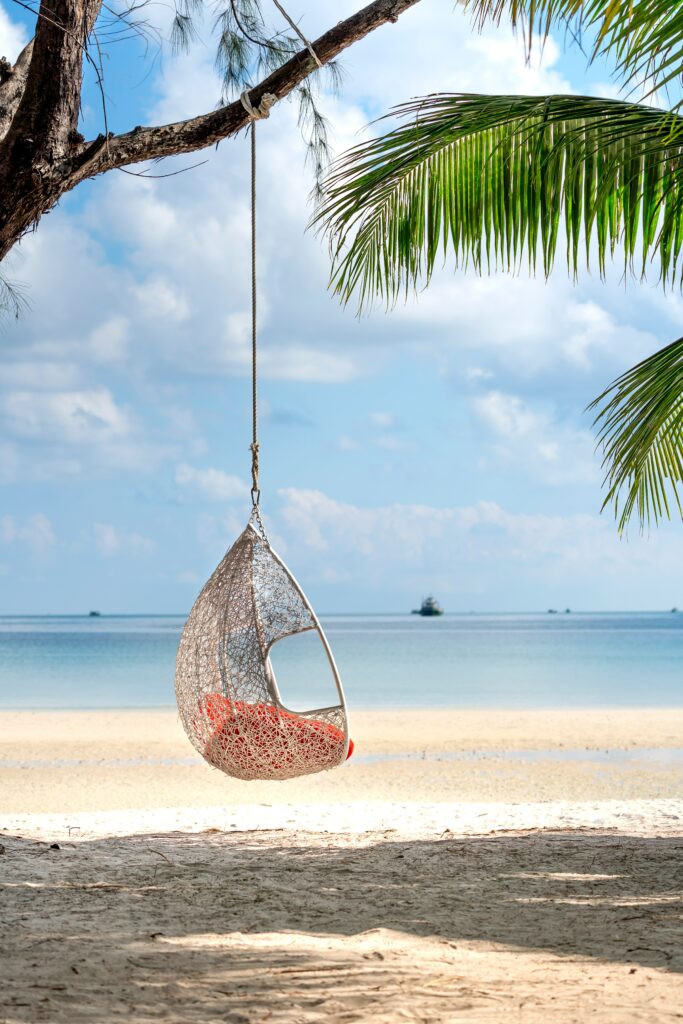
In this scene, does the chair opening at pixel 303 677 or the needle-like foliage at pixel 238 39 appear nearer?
the needle-like foliage at pixel 238 39

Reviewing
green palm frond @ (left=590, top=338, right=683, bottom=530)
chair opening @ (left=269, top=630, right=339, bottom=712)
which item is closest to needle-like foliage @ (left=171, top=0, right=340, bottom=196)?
green palm frond @ (left=590, top=338, right=683, bottom=530)

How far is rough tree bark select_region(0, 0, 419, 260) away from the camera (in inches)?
121

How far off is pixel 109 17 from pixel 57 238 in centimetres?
775

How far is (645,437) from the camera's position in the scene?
3.15 metres

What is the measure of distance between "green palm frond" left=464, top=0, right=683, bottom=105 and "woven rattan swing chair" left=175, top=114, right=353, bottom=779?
2.74ft

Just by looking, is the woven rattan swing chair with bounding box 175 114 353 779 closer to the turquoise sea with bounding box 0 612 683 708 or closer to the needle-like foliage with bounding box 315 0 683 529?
the needle-like foliage with bounding box 315 0 683 529

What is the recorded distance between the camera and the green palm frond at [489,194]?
316 centimetres

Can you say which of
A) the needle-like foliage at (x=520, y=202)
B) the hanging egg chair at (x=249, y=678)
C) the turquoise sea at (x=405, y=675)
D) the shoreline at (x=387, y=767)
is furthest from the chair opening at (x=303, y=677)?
the needle-like foliage at (x=520, y=202)

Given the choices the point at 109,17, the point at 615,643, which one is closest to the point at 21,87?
the point at 109,17

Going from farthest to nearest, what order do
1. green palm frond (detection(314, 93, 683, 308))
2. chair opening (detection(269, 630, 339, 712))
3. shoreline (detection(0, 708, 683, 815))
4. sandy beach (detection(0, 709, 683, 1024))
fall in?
chair opening (detection(269, 630, 339, 712))
shoreline (detection(0, 708, 683, 815))
green palm frond (detection(314, 93, 683, 308))
sandy beach (detection(0, 709, 683, 1024))

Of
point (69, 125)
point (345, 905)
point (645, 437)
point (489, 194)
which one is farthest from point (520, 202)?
point (345, 905)

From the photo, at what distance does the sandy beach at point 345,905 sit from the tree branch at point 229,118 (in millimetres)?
2175

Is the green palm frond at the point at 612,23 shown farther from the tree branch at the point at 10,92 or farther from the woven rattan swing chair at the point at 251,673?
the tree branch at the point at 10,92

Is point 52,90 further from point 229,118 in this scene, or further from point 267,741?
point 267,741
